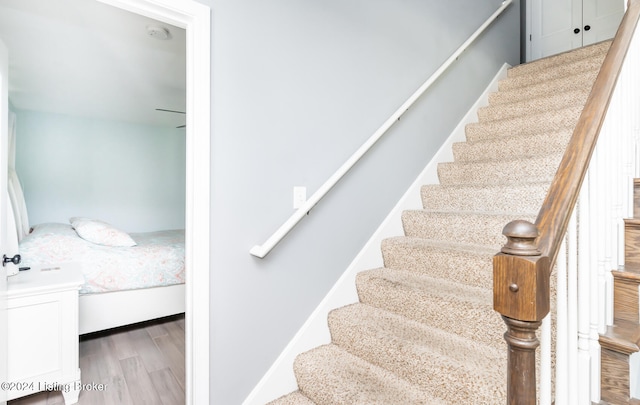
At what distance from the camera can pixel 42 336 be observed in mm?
1790

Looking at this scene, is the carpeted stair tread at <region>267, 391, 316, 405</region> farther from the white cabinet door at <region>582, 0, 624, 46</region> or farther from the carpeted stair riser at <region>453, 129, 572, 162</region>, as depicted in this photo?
the white cabinet door at <region>582, 0, 624, 46</region>

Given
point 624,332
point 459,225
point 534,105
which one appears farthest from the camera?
point 534,105

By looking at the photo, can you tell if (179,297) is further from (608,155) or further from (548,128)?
(548,128)

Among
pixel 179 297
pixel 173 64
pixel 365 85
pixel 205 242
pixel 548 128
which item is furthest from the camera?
pixel 179 297

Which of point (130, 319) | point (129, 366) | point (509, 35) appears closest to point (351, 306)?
point (129, 366)

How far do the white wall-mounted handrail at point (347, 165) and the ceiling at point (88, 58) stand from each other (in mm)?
1418

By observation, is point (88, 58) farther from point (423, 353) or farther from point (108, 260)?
point (423, 353)

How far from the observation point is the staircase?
91cm

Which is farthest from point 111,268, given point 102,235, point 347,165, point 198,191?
point 347,165

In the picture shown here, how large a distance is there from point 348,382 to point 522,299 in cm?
107

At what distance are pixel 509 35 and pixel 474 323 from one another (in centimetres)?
322

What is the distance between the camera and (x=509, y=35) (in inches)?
127

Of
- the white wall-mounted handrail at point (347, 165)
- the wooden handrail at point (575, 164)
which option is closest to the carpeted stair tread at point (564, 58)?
the white wall-mounted handrail at point (347, 165)

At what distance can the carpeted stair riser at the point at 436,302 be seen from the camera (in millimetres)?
1318
